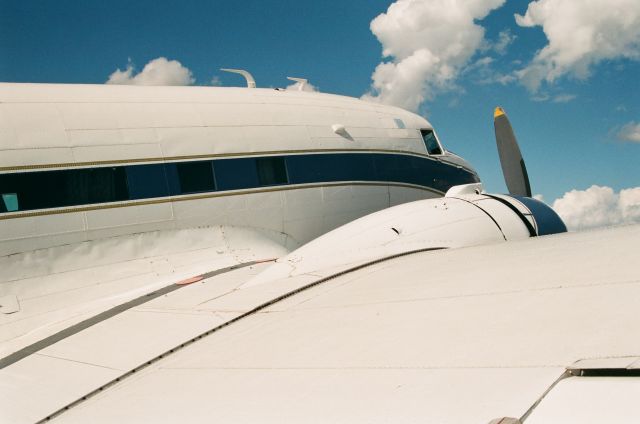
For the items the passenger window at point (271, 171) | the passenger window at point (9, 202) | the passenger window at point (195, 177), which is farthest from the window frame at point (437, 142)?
the passenger window at point (9, 202)

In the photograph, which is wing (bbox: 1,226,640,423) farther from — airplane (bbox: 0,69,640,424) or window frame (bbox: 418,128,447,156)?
window frame (bbox: 418,128,447,156)

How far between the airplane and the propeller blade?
5cm

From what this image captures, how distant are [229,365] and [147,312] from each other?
7.64ft

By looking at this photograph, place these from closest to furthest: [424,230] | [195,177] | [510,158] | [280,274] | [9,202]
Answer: [280,274], [9,202], [424,230], [195,177], [510,158]

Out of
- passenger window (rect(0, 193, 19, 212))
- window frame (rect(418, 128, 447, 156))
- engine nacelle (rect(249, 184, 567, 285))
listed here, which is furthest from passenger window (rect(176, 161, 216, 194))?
window frame (rect(418, 128, 447, 156))

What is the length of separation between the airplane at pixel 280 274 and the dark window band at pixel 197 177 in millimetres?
27

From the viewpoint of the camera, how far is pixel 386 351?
2760 mm

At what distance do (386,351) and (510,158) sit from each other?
10.6 meters

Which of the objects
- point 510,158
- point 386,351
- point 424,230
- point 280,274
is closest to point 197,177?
point 280,274

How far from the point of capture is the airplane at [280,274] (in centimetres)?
230

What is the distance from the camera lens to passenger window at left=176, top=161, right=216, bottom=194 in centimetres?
816

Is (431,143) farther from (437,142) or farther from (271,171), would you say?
(271,171)

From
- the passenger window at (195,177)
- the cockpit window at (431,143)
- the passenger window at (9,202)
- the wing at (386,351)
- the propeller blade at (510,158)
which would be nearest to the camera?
the wing at (386,351)

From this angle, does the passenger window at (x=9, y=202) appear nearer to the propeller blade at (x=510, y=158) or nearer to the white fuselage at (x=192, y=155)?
the white fuselage at (x=192, y=155)
